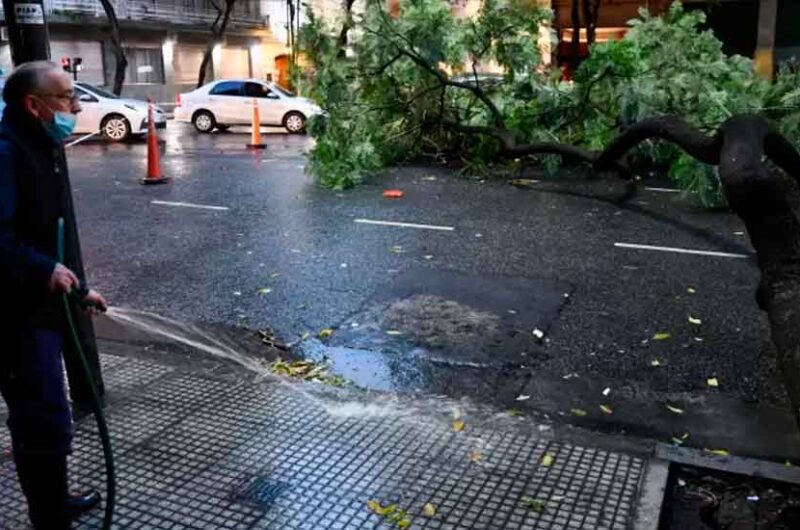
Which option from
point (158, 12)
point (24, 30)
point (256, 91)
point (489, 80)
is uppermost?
point (158, 12)

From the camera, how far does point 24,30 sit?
167 inches

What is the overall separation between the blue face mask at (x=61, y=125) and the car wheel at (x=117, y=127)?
17.4 meters

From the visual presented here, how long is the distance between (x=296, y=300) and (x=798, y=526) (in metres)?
3.90

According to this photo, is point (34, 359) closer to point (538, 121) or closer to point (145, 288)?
point (145, 288)

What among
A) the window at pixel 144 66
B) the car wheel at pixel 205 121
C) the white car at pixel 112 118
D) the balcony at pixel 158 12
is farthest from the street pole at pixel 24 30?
the window at pixel 144 66

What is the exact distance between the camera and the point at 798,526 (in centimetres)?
316

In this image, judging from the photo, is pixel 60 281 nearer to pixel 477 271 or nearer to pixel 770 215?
pixel 770 215

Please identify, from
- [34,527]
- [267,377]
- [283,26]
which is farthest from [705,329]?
[283,26]

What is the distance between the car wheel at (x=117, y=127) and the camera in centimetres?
1928

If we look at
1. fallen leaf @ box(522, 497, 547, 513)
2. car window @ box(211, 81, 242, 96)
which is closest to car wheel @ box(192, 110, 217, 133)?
car window @ box(211, 81, 242, 96)

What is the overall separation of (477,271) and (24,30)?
4015 mm

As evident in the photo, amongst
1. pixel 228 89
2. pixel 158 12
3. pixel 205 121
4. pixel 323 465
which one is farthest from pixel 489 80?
pixel 158 12

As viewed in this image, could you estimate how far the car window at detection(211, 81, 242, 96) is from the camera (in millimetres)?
22266

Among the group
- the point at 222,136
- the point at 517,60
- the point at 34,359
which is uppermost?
the point at 517,60
